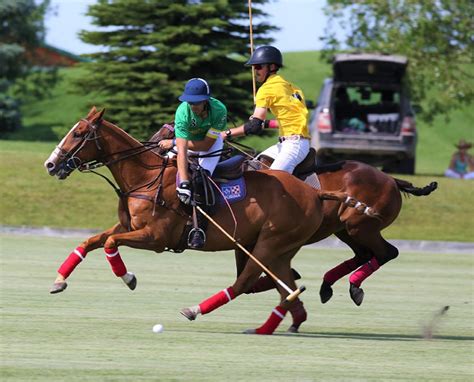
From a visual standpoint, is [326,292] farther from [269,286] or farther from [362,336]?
[362,336]

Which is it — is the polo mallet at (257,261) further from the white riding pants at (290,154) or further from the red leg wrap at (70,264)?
the white riding pants at (290,154)

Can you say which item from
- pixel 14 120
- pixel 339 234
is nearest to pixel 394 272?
pixel 339 234

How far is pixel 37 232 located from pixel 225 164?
1121 centimetres

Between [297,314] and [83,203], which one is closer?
[297,314]

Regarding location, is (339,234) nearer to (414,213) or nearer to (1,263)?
(1,263)

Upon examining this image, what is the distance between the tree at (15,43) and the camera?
164ft

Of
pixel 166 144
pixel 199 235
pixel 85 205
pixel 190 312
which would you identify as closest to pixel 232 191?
pixel 199 235

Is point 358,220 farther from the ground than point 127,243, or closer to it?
closer to it

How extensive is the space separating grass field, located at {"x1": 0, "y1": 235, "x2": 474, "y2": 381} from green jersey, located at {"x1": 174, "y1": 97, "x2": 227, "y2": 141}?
1608 millimetres

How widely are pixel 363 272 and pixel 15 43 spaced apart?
45.8 meters

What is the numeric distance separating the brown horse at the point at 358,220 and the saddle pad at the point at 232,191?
3.89ft

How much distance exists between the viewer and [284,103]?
38.0ft

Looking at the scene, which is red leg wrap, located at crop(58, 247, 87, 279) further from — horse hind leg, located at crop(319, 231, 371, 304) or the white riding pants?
horse hind leg, located at crop(319, 231, 371, 304)

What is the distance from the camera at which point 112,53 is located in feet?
121
